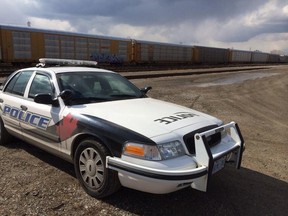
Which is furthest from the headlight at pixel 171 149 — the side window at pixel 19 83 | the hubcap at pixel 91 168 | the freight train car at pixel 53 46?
the freight train car at pixel 53 46

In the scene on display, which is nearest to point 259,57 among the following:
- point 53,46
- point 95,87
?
point 53,46

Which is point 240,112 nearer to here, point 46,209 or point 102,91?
point 102,91

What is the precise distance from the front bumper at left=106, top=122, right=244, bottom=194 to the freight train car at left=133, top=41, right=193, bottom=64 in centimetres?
3435

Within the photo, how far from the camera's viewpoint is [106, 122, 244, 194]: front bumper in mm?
3211

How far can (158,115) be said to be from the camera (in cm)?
401

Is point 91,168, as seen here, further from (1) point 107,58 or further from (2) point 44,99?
(1) point 107,58

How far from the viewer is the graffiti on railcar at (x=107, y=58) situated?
31.1m

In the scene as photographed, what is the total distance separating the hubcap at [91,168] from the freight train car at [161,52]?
111 feet

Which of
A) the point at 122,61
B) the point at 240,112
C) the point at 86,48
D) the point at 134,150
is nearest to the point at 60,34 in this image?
the point at 86,48

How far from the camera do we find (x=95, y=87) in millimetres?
4754

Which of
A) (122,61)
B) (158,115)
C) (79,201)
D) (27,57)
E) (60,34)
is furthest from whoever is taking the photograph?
(122,61)

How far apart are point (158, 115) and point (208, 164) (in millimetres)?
950

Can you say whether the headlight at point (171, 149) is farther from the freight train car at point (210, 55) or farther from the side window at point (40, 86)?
the freight train car at point (210, 55)

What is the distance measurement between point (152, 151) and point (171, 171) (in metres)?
0.29
